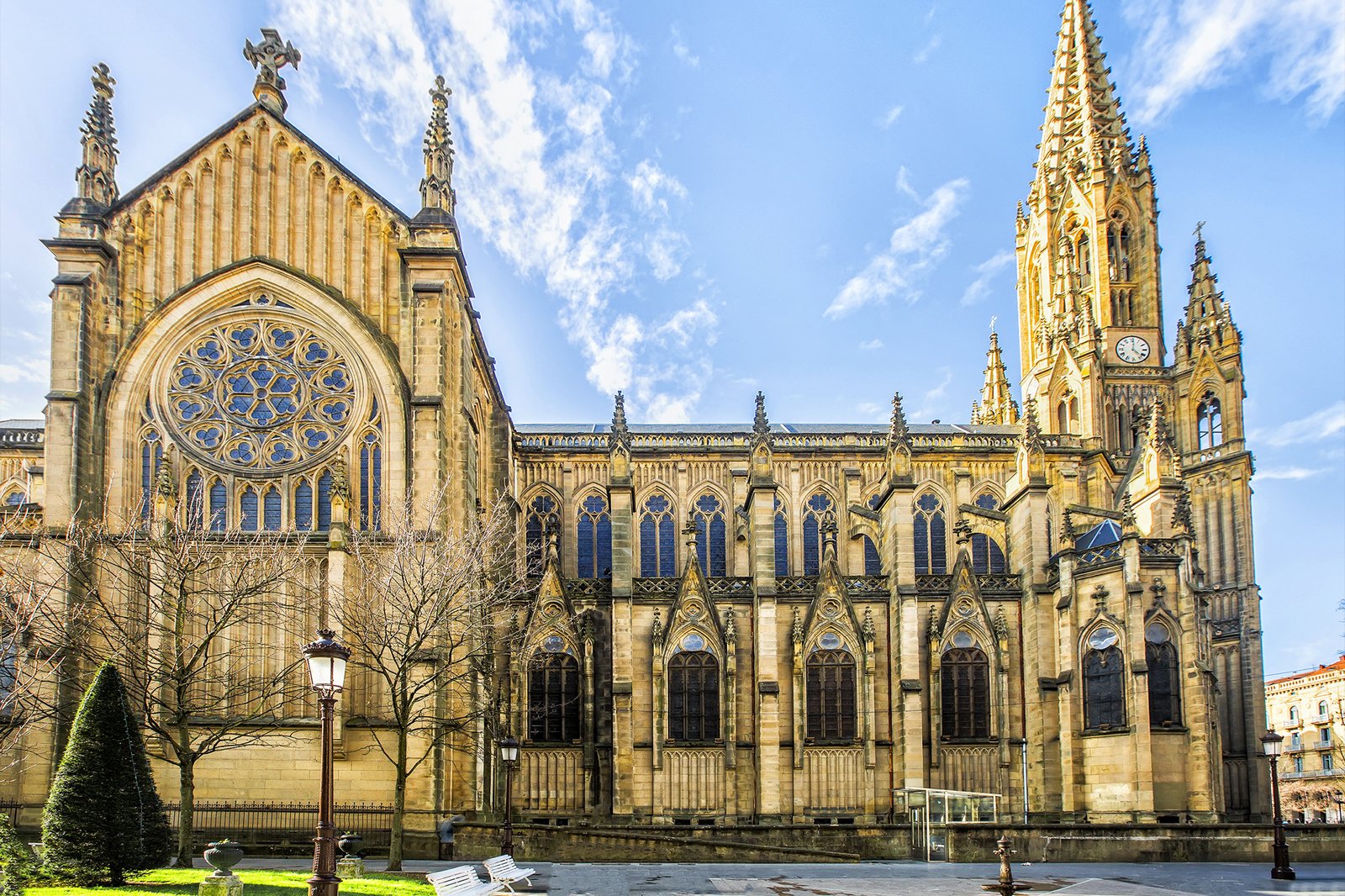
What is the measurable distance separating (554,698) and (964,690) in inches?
525

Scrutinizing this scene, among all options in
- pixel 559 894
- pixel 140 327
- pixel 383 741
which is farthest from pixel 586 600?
pixel 559 894

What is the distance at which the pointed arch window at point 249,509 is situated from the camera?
111 feet

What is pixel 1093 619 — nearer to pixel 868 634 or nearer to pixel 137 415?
pixel 868 634

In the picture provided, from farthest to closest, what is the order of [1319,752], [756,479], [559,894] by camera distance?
[1319,752] → [756,479] → [559,894]

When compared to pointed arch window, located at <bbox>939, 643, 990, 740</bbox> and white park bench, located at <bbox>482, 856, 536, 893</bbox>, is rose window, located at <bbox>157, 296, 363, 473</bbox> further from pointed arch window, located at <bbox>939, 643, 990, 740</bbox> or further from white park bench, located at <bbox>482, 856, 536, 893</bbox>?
pointed arch window, located at <bbox>939, 643, 990, 740</bbox>

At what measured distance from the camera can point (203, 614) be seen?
29.9m

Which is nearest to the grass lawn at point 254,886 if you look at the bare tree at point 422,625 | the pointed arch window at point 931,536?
the bare tree at point 422,625

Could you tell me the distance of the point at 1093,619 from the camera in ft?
125

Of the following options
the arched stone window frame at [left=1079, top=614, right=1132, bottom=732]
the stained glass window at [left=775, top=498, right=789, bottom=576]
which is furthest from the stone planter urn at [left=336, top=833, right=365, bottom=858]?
the arched stone window frame at [left=1079, top=614, right=1132, bottom=732]

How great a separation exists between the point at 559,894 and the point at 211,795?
1447 centimetres

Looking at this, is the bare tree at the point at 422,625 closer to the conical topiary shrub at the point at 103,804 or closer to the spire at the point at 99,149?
the conical topiary shrub at the point at 103,804

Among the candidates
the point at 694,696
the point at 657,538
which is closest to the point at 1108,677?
the point at 694,696

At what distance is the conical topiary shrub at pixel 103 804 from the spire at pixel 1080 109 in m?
49.9

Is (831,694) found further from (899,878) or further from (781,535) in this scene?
(899,878)
